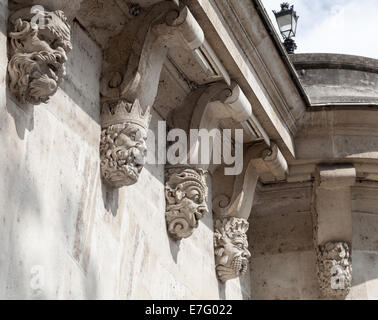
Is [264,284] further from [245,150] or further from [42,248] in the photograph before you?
[42,248]

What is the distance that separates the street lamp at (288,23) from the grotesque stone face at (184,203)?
2642mm

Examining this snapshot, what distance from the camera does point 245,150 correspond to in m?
6.44

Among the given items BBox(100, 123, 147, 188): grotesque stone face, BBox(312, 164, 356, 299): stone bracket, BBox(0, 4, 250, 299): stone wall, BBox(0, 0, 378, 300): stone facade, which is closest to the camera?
BBox(0, 4, 250, 299): stone wall

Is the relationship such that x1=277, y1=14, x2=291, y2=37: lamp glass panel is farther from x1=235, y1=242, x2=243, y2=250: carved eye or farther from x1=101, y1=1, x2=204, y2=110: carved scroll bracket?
x1=101, y1=1, x2=204, y2=110: carved scroll bracket

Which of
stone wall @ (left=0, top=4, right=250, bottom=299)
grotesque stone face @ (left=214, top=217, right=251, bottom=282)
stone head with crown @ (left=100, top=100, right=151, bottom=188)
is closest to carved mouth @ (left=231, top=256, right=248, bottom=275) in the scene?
grotesque stone face @ (left=214, top=217, right=251, bottom=282)

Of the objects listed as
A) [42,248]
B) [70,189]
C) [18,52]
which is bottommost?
[42,248]

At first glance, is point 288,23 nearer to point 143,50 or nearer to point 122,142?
point 143,50

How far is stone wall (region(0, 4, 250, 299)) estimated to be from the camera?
386 cm

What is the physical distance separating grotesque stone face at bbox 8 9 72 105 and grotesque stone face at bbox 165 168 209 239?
1.64 metres

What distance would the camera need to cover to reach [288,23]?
783 centimetres

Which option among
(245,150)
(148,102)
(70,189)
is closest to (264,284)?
(245,150)
